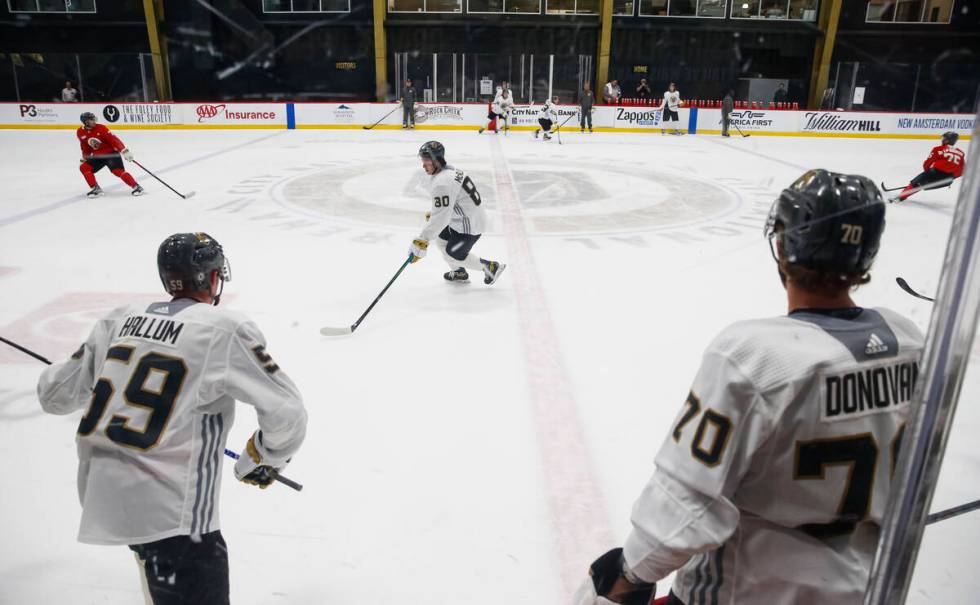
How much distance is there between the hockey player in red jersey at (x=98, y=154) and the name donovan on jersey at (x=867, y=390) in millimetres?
10312

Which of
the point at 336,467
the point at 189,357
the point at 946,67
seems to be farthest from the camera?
the point at 336,467

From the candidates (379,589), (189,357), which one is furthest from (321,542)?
(189,357)

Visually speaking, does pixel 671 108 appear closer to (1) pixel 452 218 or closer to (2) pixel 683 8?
(2) pixel 683 8

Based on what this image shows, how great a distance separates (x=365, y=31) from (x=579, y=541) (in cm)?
2392

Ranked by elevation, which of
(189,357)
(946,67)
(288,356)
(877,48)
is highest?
(877,48)

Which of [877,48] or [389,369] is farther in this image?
[877,48]

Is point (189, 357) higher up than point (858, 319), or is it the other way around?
point (858, 319)

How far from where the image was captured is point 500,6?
76.8ft

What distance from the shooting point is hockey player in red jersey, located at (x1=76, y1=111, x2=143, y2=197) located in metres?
9.60

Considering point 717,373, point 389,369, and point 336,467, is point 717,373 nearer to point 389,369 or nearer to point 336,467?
point 336,467

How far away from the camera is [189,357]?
5.74 ft

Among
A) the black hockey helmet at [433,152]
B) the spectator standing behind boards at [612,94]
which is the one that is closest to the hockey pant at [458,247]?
the black hockey helmet at [433,152]

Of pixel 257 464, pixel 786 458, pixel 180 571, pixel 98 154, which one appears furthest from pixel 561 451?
pixel 98 154

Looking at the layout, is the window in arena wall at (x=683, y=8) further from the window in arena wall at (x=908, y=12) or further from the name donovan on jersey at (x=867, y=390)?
the name donovan on jersey at (x=867, y=390)
